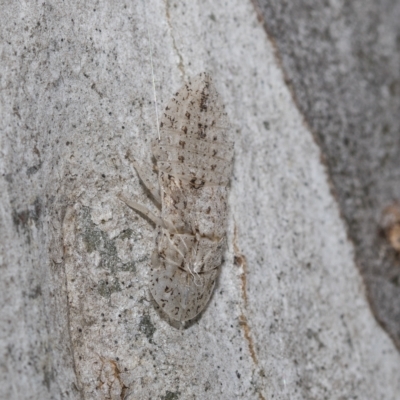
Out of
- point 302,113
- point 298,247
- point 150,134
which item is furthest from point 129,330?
point 302,113

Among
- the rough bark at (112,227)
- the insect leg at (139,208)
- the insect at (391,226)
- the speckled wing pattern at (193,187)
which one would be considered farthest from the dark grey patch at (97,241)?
the insect at (391,226)

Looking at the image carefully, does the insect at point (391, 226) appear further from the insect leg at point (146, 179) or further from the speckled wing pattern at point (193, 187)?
the insect leg at point (146, 179)

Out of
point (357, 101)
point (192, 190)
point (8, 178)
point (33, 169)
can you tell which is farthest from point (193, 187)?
point (357, 101)

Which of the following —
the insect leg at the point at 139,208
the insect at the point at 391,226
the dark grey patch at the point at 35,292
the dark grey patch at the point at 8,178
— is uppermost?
the dark grey patch at the point at 8,178

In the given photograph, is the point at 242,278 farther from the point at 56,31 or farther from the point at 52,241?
the point at 56,31

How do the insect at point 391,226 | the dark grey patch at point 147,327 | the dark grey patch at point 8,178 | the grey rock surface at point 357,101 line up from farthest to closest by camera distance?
the insect at point 391,226, the grey rock surface at point 357,101, the dark grey patch at point 147,327, the dark grey patch at point 8,178

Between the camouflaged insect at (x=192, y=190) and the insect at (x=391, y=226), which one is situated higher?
the camouflaged insect at (x=192, y=190)

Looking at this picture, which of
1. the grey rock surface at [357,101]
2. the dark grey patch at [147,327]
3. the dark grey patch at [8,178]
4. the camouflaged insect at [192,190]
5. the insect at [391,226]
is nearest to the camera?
the dark grey patch at [8,178]

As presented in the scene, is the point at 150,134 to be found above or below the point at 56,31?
below
